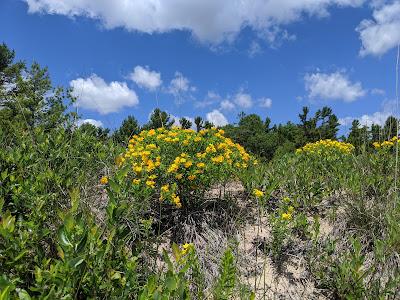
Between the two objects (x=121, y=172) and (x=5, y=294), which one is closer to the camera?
(x=5, y=294)

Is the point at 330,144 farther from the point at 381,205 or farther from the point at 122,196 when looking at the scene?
the point at 122,196

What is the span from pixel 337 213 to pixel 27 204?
3.07 m

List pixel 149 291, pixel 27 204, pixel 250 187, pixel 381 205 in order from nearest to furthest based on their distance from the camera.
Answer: pixel 149 291
pixel 27 204
pixel 381 205
pixel 250 187

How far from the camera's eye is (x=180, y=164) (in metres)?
3.91

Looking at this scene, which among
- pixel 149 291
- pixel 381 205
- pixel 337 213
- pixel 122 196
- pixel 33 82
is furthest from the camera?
pixel 33 82

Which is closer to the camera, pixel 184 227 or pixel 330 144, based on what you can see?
pixel 184 227

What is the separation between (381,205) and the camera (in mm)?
3826

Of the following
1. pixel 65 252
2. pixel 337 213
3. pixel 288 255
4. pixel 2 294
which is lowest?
pixel 2 294

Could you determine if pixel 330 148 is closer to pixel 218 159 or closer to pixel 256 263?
pixel 218 159

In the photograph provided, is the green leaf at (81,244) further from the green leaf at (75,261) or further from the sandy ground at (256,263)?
the sandy ground at (256,263)

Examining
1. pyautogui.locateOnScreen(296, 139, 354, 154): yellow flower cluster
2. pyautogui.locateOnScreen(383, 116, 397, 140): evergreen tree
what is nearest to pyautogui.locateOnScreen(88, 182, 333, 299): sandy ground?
pyautogui.locateOnScreen(383, 116, 397, 140): evergreen tree

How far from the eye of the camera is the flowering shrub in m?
3.79

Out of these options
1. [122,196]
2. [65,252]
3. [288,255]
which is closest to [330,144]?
[288,255]

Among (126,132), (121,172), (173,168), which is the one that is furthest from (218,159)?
(126,132)
